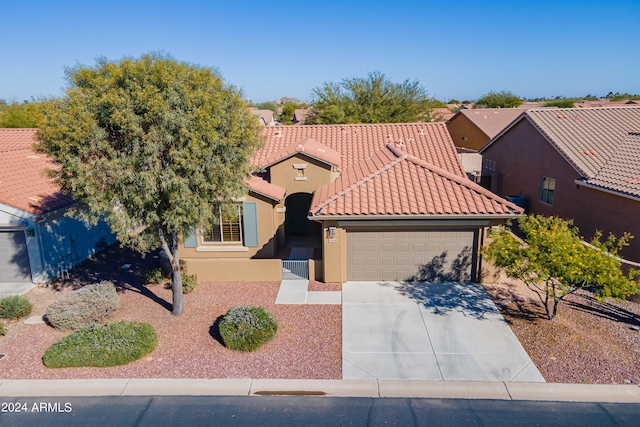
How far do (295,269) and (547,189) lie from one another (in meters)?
13.9

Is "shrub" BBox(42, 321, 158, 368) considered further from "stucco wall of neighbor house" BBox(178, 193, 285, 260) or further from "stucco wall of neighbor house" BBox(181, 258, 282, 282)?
"stucco wall of neighbor house" BBox(178, 193, 285, 260)

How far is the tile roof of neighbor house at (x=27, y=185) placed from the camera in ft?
47.8

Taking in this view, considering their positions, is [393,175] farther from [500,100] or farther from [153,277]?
[500,100]

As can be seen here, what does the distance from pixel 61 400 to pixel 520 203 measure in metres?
21.8

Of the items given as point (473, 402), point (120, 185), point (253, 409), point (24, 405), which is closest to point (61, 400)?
point (24, 405)

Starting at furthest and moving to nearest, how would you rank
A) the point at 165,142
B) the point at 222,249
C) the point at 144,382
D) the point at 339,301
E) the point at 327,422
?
the point at 222,249 → the point at 339,301 → the point at 165,142 → the point at 144,382 → the point at 327,422

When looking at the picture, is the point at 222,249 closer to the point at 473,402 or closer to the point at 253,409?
the point at 253,409

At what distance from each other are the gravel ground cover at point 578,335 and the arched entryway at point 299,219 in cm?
815

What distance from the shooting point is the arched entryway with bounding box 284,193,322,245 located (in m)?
19.3

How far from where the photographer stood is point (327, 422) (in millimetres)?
8148

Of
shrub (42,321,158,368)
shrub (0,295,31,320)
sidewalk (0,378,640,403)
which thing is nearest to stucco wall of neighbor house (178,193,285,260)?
shrub (0,295,31,320)

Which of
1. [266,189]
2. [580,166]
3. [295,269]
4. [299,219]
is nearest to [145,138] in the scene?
[266,189]

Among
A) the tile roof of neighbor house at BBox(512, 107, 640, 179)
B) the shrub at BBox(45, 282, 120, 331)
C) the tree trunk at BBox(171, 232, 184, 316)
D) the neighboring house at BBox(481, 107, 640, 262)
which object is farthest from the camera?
the tile roof of neighbor house at BBox(512, 107, 640, 179)

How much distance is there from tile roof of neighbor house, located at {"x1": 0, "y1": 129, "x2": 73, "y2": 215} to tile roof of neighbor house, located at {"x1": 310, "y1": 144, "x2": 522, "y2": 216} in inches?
343
